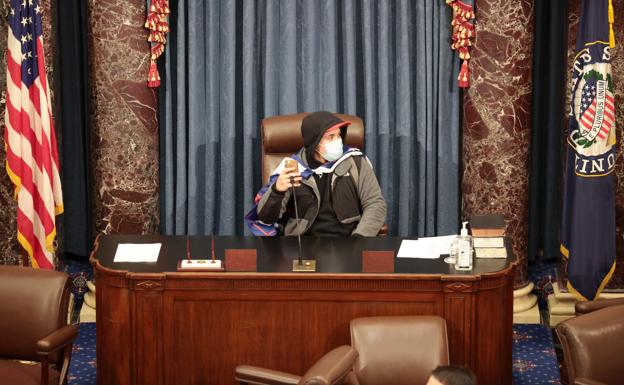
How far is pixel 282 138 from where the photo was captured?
19.8ft

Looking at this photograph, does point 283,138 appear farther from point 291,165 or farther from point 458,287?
point 458,287

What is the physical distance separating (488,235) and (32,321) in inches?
82.8

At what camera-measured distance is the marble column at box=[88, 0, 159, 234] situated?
254 inches

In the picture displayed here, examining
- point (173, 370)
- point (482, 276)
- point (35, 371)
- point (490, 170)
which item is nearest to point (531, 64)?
point (490, 170)

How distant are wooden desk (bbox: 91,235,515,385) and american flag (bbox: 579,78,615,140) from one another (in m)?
1.64

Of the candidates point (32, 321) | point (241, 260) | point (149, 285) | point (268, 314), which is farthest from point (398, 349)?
point (32, 321)

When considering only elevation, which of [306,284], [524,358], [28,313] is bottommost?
[524,358]

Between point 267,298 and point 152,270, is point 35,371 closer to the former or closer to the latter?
point 152,270

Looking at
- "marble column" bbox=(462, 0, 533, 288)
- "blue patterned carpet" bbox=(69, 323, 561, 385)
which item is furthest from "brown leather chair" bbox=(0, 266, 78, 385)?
"marble column" bbox=(462, 0, 533, 288)

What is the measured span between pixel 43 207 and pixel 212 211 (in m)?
1.20

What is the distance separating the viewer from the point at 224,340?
4715 mm

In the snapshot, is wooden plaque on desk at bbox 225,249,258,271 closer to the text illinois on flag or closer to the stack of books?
the stack of books

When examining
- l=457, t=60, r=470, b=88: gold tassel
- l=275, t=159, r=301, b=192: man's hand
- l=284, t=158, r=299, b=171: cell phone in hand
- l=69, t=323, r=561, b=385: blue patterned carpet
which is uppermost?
l=457, t=60, r=470, b=88: gold tassel

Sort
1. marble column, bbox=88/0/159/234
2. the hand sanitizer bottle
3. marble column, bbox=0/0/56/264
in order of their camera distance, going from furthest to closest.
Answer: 1. marble column, bbox=88/0/159/234
2. marble column, bbox=0/0/56/264
3. the hand sanitizer bottle
